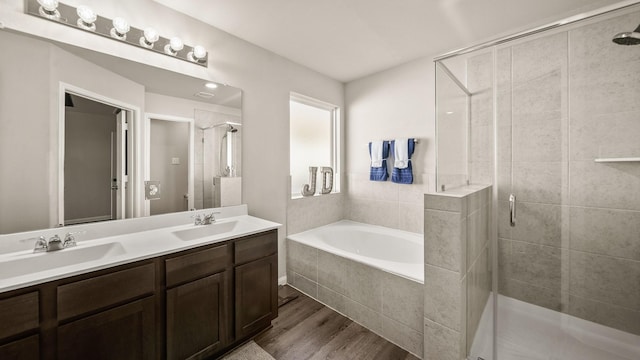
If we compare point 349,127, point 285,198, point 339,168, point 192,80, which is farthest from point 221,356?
point 349,127

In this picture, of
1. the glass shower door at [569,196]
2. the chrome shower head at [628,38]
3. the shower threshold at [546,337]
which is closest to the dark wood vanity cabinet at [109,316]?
the shower threshold at [546,337]

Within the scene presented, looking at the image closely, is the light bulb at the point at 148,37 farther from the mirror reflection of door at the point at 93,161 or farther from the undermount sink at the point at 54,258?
the undermount sink at the point at 54,258

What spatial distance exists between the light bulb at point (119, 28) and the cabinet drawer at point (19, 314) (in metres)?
1.56

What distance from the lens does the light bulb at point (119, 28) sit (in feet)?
5.06

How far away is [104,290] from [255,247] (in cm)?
83

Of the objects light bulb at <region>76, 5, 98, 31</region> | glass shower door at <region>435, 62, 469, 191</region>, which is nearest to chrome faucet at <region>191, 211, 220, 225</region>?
light bulb at <region>76, 5, 98, 31</region>

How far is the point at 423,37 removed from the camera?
2227 millimetres

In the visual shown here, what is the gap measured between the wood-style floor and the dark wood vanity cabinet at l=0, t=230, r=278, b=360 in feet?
0.55

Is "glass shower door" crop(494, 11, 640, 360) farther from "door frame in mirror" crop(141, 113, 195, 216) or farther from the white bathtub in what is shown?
"door frame in mirror" crop(141, 113, 195, 216)

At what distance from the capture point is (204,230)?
1.84m

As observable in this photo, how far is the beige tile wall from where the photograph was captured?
1.25 metres

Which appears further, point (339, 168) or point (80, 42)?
point (339, 168)

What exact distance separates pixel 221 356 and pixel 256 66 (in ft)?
8.07

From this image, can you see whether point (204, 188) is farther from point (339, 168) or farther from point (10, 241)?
point (339, 168)
